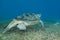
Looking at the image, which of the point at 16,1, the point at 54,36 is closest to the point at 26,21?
the point at 54,36

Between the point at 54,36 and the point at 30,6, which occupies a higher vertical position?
the point at 30,6

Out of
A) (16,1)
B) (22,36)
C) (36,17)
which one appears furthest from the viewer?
(16,1)

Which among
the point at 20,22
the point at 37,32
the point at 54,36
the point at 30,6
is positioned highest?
the point at 30,6

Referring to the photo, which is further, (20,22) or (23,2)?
(23,2)

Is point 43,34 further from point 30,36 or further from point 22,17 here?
point 22,17

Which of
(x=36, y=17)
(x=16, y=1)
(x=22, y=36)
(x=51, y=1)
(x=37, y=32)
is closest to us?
(x=22, y=36)

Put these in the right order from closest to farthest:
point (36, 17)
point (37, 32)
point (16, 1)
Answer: point (37, 32)
point (36, 17)
point (16, 1)

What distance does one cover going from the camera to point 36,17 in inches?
189

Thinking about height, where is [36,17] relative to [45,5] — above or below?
below

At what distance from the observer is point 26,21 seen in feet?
15.0

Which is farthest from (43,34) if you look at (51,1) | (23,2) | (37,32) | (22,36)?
(51,1)

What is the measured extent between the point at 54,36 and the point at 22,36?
0.76m

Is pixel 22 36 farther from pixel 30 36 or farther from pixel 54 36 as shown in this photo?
pixel 54 36

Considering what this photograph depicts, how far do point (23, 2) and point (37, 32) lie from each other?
29.3 feet
